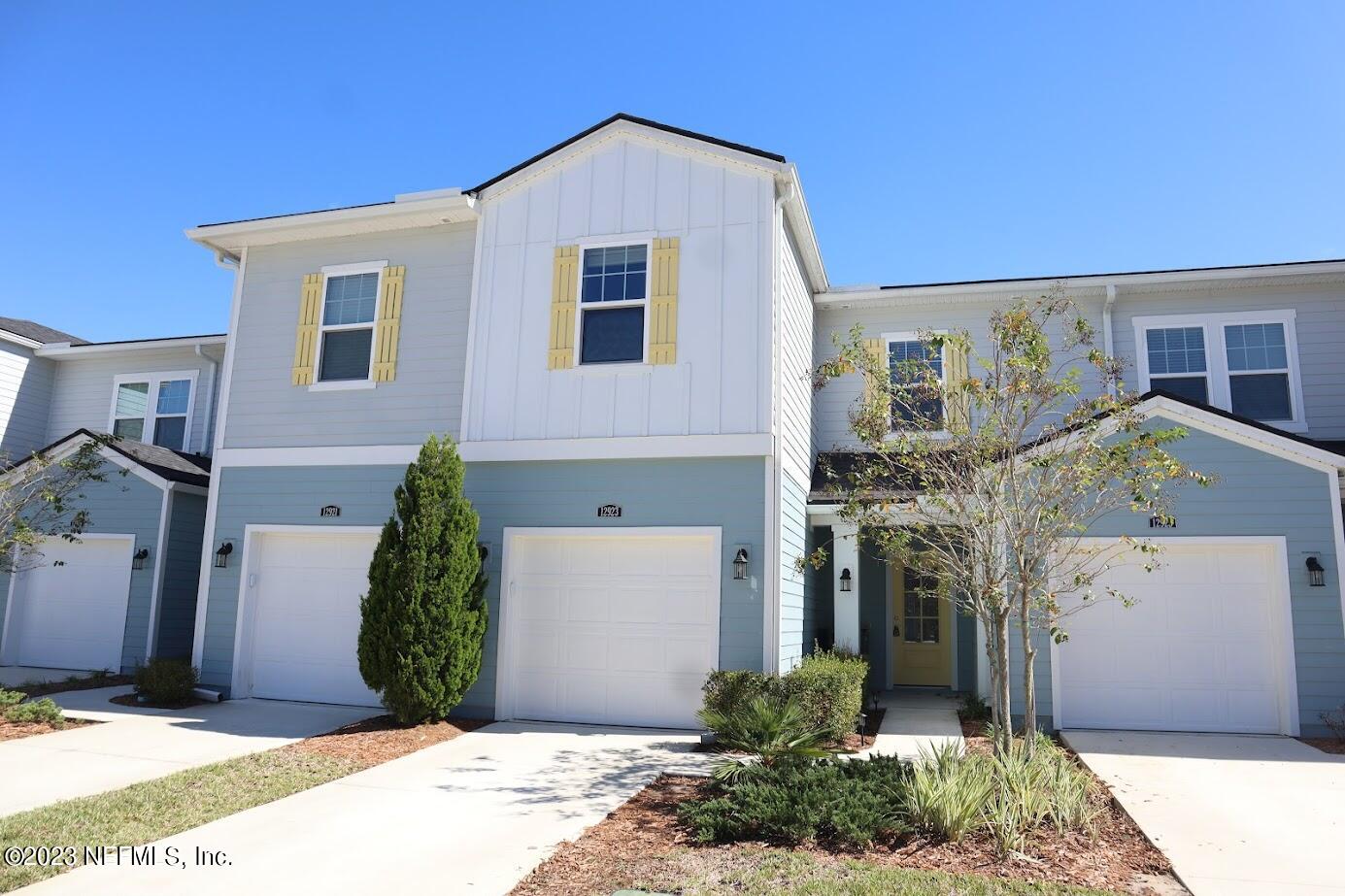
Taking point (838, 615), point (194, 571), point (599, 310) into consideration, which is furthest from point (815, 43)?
point (194, 571)

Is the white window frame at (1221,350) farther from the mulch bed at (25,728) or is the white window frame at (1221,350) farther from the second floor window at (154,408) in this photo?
the second floor window at (154,408)

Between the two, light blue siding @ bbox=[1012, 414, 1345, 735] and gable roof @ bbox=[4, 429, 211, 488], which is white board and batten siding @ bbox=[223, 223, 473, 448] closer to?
gable roof @ bbox=[4, 429, 211, 488]

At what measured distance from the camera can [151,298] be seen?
1625cm

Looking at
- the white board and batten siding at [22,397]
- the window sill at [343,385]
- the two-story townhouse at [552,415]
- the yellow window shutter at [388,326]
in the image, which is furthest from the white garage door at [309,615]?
the white board and batten siding at [22,397]

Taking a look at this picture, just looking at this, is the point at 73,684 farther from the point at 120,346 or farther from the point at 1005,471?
the point at 1005,471

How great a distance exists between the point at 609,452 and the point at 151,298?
11395 mm

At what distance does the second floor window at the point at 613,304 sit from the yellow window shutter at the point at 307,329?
3.88m

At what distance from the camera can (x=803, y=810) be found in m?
5.59

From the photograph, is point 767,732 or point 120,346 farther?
point 120,346

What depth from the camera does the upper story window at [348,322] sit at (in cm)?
1151

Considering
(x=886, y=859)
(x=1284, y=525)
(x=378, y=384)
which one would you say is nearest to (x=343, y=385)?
(x=378, y=384)

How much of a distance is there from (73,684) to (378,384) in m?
5.77

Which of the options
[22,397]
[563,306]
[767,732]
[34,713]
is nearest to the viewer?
[767,732]

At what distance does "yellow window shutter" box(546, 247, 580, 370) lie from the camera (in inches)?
409
